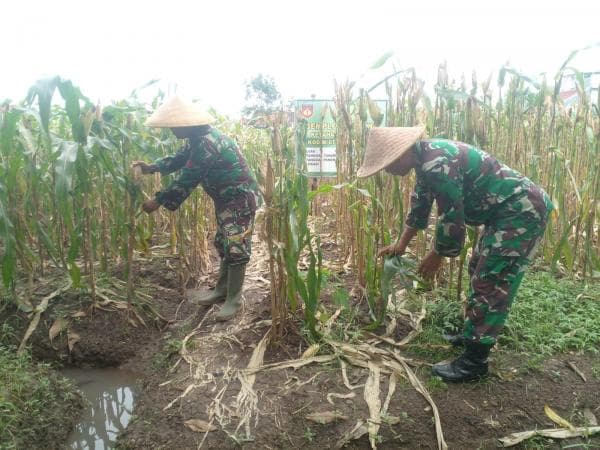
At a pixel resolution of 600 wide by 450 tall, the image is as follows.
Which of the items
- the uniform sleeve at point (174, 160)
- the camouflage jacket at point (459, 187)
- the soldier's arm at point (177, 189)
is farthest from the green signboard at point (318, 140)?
the camouflage jacket at point (459, 187)

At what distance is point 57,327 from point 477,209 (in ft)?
8.36

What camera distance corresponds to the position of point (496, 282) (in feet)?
6.77

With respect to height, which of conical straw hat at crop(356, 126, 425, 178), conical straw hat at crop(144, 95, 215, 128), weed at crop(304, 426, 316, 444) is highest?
conical straw hat at crop(144, 95, 215, 128)

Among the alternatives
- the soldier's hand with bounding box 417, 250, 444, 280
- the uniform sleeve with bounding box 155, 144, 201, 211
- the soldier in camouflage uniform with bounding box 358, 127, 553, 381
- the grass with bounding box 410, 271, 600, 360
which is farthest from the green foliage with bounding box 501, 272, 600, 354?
the uniform sleeve with bounding box 155, 144, 201, 211

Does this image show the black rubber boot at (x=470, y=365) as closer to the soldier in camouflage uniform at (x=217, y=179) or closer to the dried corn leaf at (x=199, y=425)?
the dried corn leaf at (x=199, y=425)

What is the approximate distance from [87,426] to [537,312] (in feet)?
8.69

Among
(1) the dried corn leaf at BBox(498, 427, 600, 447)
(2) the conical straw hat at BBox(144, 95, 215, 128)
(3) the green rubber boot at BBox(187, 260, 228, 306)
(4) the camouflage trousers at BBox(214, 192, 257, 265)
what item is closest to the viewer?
(1) the dried corn leaf at BBox(498, 427, 600, 447)

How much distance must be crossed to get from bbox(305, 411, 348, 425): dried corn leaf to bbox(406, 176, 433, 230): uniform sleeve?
95cm

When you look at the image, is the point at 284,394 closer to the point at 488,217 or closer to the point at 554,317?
the point at 488,217

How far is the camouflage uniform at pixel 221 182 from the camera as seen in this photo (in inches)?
112

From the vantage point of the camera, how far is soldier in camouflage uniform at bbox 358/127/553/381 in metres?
1.94

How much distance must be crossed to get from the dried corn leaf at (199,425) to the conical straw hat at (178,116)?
1.64 metres

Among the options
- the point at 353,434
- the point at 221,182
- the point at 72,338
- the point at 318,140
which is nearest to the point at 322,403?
the point at 353,434

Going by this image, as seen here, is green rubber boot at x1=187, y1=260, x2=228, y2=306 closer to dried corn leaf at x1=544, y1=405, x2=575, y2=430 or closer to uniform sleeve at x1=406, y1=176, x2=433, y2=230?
uniform sleeve at x1=406, y1=176, x2=433, y2=230
